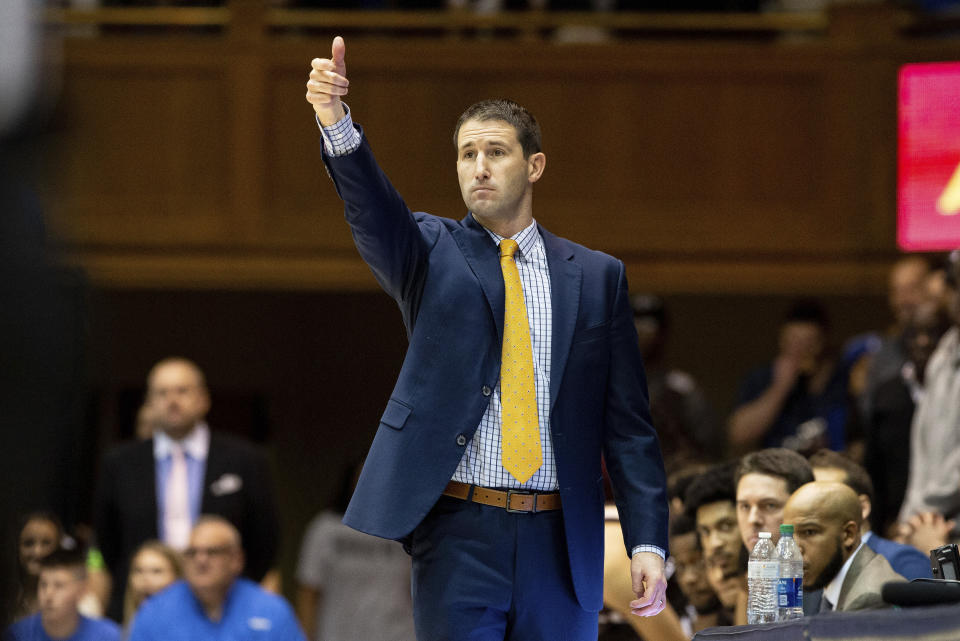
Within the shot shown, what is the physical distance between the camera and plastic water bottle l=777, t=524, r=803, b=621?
3.40m

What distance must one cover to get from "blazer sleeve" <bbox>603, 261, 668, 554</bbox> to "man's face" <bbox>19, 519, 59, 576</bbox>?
106cm

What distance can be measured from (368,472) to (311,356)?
6.82 m

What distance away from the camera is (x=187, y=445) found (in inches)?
250

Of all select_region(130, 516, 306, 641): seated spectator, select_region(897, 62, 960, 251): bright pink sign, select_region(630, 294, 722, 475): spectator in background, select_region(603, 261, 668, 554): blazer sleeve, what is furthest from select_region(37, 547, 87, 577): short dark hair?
select_region(897, 62, 960, 251): bright pink sign

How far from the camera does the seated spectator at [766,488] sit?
4027 millimetres

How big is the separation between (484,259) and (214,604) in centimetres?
299

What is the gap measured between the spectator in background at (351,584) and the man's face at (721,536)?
2415 mm

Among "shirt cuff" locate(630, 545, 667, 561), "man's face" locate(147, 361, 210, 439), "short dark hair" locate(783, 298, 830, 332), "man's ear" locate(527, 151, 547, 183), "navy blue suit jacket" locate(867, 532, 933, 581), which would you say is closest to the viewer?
"shirt cuff" locate(630, 545, 667, 561)

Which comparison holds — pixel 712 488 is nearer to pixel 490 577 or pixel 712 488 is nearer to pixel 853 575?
pixel 853 575

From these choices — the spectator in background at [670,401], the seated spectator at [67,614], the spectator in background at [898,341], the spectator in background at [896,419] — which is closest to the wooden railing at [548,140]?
the spectator in background at [670,401]

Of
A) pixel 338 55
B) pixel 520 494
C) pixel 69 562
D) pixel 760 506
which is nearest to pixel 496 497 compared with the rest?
pixel 520 494

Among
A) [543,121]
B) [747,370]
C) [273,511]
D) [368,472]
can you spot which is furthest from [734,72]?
[368,472]

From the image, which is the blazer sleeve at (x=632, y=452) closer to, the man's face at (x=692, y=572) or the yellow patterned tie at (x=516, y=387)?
the yellow patterned tie at (x=516, y=387)

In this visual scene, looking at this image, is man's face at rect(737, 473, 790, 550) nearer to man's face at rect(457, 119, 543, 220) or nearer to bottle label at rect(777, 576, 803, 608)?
bottle label at rect(777, 576, 803, 608)
